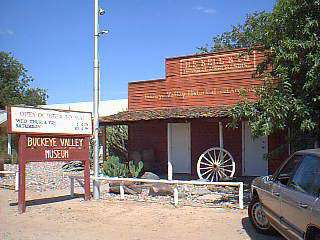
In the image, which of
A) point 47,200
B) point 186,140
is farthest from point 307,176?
point 186,140

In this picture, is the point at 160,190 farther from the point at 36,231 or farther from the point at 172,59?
the point at 172,59

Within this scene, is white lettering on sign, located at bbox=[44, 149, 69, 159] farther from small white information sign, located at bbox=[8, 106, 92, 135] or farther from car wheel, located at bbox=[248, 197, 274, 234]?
car wheel, located at bbox=[248, 197, 274, 234]

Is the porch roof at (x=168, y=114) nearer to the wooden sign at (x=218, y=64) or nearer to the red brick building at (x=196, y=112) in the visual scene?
the red brick building at (x=196, y=112)

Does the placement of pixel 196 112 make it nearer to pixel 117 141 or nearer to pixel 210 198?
pixel 210 198

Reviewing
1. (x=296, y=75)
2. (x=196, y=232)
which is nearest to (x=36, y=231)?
(x=196, y=232)

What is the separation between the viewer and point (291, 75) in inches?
398

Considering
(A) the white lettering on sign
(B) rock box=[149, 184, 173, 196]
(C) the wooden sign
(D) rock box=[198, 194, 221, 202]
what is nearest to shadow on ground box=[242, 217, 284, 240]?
(D) rock box=[198, 194, 221, 202]

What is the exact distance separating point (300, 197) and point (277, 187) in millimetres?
1075

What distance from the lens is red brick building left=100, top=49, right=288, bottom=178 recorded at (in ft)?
50.6

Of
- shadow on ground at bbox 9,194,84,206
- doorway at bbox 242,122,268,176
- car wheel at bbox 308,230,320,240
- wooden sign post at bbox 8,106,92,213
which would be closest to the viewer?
car wheel at bbox 308,230,320,240

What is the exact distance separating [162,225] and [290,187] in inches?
130

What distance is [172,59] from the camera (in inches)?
681

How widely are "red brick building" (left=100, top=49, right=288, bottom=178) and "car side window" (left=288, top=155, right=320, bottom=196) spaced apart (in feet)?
26.9

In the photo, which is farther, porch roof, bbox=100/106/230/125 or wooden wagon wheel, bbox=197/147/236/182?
wooden wagon wheel, bbox=197/147/236/182
